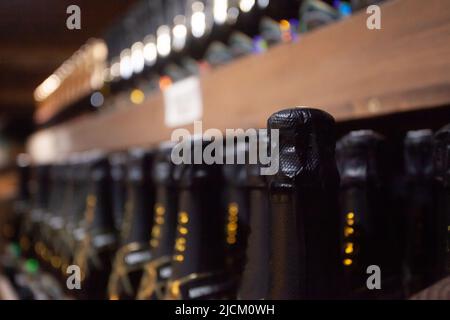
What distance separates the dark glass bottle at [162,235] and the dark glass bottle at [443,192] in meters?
0.30

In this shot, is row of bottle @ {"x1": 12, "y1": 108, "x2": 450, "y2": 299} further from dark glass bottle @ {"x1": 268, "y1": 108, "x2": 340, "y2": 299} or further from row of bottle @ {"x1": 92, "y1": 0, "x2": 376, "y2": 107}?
row of bottle @ {"x1": 92, "y1": 0, "x2": 376, "y2": 107}

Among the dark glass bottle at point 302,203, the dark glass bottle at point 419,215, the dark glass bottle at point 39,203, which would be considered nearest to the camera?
the dark glass bottle at point 302,203

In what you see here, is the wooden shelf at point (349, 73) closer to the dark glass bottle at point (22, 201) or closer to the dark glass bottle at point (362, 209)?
the dark glass bottle at point (362, 209)

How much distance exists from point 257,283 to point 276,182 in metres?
0.18

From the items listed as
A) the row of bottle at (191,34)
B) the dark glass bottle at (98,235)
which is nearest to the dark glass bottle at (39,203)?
the row of bottle at (191,34)

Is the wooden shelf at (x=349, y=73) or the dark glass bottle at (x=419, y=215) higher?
the wooden shelf at (x=349, y=73)

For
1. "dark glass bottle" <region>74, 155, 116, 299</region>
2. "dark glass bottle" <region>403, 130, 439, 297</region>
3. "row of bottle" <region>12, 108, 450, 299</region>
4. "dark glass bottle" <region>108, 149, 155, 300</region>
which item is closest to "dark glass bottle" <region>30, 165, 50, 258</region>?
"dark glass bottle" <region>74, 155, 116, 299</region>

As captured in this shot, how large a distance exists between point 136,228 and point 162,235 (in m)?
0.10

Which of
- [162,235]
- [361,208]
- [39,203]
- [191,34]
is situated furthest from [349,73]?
[39,203]

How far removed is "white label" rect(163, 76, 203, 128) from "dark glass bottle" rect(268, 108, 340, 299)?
548mm

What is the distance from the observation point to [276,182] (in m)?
0.42

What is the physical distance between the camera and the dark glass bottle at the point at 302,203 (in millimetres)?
417

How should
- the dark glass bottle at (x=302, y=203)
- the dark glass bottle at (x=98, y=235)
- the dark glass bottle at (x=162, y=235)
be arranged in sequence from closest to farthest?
1. the dark glass bottle at (x=302, y=203)
2. the dark glass bottle at (x=162, y=235)
3. the dark glass bottle at (x=98, y=235)

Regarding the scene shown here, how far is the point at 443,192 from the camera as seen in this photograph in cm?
47
